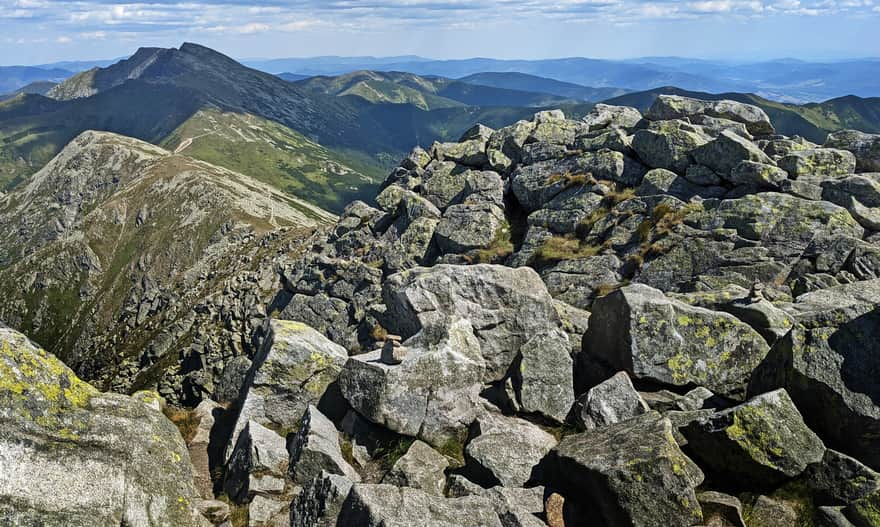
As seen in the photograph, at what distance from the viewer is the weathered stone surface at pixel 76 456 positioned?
37.3ft

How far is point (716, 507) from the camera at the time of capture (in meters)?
12.2

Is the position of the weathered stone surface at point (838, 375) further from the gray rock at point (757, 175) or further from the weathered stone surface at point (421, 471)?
the gray rock at point (757, 175)

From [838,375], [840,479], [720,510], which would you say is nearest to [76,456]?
[720,510]

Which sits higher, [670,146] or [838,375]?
[670,146]

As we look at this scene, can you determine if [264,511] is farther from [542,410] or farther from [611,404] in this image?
[611,404]

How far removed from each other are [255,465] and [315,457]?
1.91 metres

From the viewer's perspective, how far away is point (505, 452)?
15.5 m

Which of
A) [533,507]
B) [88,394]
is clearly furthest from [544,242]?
[88,394]

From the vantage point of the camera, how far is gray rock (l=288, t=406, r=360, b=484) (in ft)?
52.4

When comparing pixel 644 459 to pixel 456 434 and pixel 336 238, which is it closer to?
pixel 456 434

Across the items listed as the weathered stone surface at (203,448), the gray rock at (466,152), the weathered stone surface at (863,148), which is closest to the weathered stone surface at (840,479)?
the weathered stone surface at (203,448)

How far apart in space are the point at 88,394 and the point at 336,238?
45.8 meters

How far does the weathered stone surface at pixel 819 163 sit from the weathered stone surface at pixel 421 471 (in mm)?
33749

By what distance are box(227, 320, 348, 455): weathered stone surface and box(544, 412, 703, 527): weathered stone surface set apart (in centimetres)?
1028
